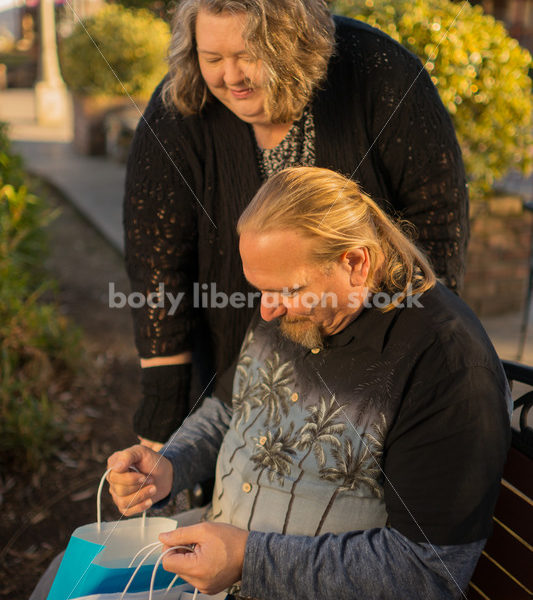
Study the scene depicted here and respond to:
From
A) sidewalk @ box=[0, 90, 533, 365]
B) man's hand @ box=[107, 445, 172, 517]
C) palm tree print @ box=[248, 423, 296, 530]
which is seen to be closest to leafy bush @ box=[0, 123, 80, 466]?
Result: sidewalk @ box=[0, 90, 533, 365]

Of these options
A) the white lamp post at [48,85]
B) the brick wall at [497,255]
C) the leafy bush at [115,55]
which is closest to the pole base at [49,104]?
the white lamp post at [48,85]

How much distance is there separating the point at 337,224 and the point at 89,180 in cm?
811

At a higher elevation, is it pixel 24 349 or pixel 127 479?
pixel 127 479

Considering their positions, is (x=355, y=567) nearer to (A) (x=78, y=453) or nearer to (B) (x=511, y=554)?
(B) (x=511, y=554)

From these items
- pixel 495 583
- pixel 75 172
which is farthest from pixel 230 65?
pixel 75 172

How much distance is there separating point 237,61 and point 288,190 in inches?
20.4

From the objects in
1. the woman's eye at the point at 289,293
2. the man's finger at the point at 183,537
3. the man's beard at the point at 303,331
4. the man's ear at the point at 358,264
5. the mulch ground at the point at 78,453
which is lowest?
the mulch ground at the point at 78,453

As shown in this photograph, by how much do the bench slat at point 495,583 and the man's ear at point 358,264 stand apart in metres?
0.69

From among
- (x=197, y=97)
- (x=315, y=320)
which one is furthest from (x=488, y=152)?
(x=315, y=320)

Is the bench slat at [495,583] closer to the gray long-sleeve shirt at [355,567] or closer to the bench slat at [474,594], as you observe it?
the bench slat at [474,594]

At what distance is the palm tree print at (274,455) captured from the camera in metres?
1.64

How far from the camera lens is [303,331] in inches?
64.5

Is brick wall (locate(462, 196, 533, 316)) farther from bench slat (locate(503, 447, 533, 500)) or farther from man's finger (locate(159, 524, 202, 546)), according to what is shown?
man's finger (locate(159, 524, 202, 546))

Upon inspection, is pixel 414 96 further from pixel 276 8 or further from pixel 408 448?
pixel 408 448
